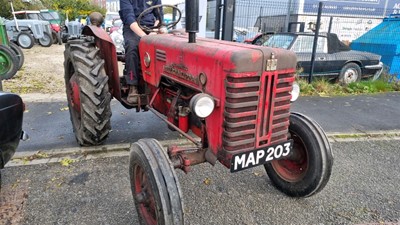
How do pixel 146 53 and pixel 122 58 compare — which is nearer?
pixel 146 53

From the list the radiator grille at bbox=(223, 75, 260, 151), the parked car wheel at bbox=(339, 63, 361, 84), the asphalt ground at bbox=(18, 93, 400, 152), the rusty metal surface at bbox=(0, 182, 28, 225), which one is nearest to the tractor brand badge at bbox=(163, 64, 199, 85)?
the radiator grille at bbox=(223, 75, 260, 151)

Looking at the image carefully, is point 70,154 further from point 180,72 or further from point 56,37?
point 56,37

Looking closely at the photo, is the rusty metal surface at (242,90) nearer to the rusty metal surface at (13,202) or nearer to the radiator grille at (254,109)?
the radiator grille at (254,109)

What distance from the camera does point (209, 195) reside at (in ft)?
9.43

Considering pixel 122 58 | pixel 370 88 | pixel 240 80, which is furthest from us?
pixel 370 88

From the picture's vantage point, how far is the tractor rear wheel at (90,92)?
10.8 feet

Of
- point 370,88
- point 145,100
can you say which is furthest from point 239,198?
point 370,88

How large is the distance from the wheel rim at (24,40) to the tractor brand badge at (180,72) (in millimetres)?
14370

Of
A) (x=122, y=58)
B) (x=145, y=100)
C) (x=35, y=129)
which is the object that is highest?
(x=122, y=58)

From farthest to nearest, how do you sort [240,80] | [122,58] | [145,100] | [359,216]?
[122,58] → [145,100] → [359,216] → [240,80]

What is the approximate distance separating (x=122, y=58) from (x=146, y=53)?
1.09 m

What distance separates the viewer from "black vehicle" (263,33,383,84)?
287 inches

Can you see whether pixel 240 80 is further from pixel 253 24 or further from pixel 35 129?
pixel 253 24

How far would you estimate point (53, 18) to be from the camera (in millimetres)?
19406
